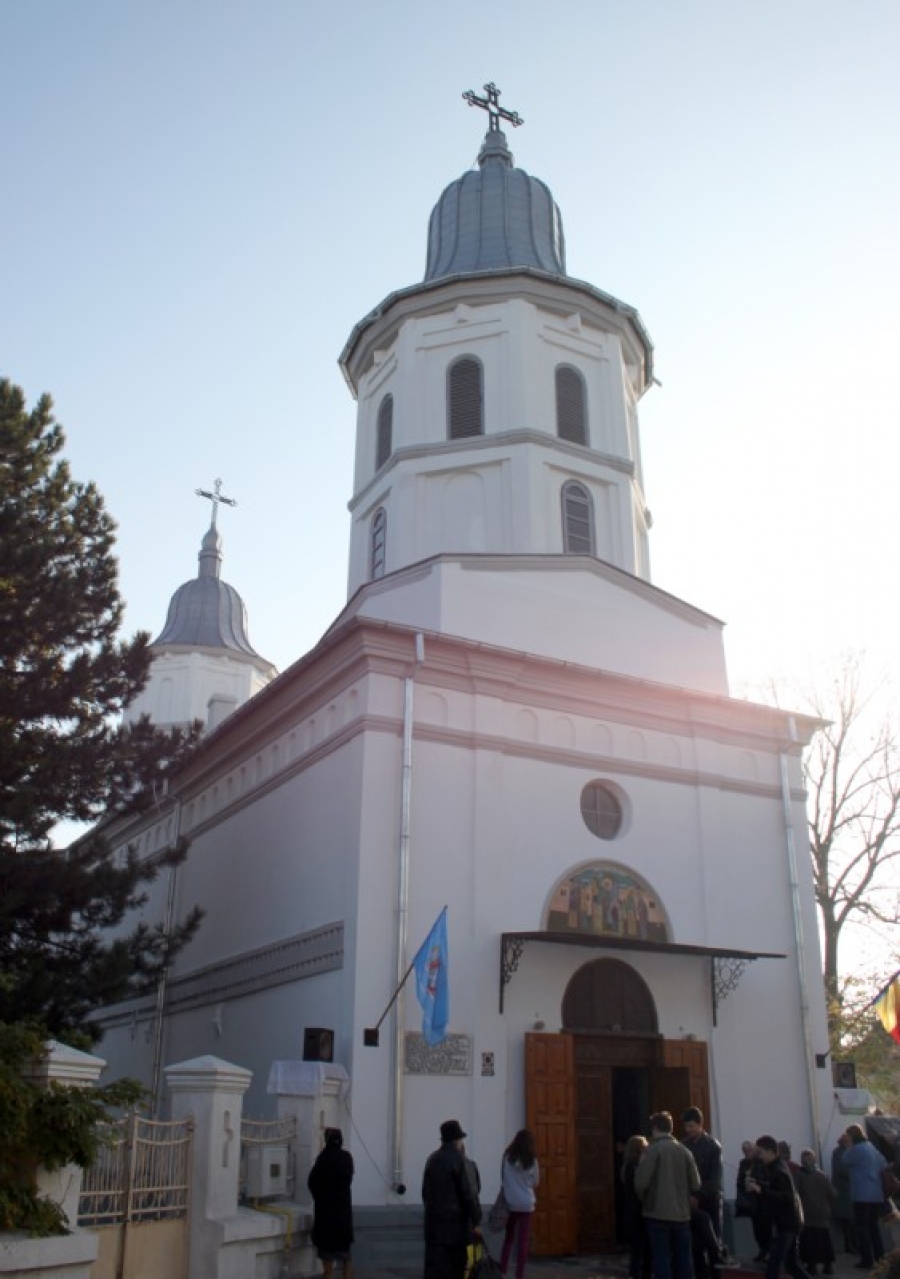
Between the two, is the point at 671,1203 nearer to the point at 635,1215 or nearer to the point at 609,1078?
the point at 635,1215

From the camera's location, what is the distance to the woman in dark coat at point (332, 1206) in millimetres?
11211

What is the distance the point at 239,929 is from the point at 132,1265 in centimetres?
851

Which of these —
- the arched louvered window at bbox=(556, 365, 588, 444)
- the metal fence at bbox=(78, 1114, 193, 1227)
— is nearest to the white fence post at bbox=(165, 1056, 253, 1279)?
the metal fence at bbox=(78, 1114, 193, 1227)

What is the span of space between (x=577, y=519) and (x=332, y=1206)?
39.3 feet

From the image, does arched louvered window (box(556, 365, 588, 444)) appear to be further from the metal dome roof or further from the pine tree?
the metal dome roof

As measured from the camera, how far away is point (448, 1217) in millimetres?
9531

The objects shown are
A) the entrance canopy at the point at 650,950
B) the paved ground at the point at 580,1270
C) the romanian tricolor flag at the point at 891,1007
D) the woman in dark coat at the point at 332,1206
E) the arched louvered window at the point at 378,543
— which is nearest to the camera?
the woman in dark coat at the point at 332,1206

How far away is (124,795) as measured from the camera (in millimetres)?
15664

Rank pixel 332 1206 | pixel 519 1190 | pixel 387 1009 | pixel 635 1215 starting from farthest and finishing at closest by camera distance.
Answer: pixel 387 1009
pixel 635 1215
pixel 519 1190
pixel 332 1206

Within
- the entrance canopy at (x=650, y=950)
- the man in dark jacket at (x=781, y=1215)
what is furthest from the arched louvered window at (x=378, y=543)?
the man in dark jacket at (x=781, y=1215)

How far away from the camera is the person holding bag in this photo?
38.6ft

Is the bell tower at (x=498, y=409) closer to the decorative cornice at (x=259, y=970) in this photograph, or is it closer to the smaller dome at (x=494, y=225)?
the smaller dome at (x=494, y=225)

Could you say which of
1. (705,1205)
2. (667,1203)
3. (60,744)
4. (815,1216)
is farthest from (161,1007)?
(667,1203)

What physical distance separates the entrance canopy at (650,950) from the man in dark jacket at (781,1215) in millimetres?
3705
